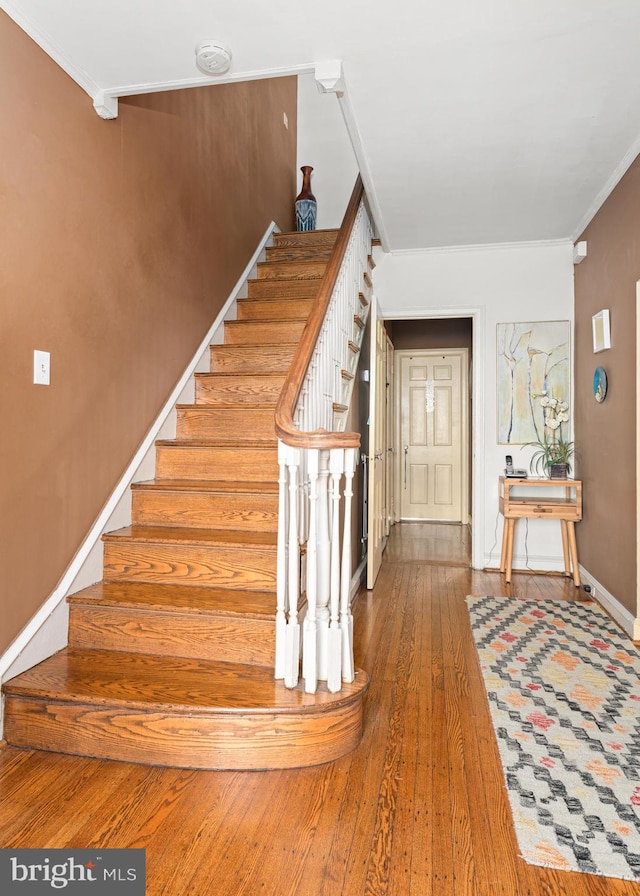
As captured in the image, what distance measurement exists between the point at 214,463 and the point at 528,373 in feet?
8.99

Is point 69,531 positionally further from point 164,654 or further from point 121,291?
point 121,291

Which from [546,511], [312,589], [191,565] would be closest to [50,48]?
[191,565]

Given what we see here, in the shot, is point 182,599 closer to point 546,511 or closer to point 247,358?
point 247,358

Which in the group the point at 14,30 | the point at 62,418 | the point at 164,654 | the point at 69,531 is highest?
the point at 14,30

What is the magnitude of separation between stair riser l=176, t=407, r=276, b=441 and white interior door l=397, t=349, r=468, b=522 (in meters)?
4.17

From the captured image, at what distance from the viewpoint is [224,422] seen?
3342 mm

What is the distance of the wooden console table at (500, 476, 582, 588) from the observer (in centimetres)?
411

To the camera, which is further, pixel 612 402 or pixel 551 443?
pixel 551 443

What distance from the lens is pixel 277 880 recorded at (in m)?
1.40

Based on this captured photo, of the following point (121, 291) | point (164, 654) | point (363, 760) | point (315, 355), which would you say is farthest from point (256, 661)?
point (121, 291)

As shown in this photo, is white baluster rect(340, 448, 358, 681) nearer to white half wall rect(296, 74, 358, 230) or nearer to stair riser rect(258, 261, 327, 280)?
stair riser rect(258, 261, 327, 280)

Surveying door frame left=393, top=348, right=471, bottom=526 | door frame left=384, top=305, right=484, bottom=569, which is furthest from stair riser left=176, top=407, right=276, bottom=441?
door frame left=393, top=348, right=471, bottom=526

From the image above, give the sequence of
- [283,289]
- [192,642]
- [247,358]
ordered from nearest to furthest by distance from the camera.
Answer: [192,642] < [247,358] < [283,289]

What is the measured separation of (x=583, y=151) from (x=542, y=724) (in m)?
2.90
